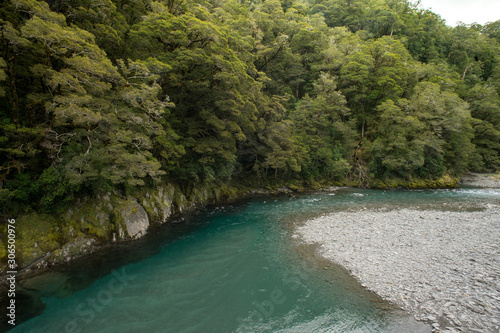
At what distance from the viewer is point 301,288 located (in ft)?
25.3

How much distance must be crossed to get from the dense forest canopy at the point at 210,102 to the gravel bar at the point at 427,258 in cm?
1015

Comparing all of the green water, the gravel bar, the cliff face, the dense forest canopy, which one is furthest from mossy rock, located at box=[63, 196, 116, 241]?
the gravel bar

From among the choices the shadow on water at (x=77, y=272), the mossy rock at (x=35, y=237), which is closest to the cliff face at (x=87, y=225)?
the mossy rock at (x=35, y=237)

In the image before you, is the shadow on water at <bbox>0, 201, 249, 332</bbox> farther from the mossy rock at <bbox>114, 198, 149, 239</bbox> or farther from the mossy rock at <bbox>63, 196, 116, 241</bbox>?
the mossy rock at <bbox>63, 196, 116, 241</bbox>

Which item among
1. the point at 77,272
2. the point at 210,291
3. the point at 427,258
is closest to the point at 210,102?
the point at 77,272

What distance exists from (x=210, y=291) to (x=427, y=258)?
891 cm

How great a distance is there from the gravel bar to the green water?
0.81 metres

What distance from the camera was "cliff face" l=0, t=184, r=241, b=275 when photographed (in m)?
8.55

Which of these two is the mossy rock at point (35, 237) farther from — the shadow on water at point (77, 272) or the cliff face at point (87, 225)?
the shadow on water at point (77, 272)

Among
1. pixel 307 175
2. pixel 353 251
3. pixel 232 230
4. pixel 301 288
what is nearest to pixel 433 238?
pixel 353 251

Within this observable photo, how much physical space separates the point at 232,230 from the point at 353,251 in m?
7.03

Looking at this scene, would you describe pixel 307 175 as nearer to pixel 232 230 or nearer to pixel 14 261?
pixel 232 230

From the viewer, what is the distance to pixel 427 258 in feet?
29.2

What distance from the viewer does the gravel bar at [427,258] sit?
6.13 meters
